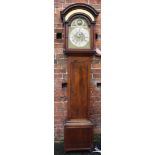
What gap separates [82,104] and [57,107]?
302 mm

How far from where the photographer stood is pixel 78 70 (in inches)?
93.5

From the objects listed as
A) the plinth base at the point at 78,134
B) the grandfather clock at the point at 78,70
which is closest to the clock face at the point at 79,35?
the grandfather clock at the point at 78,70

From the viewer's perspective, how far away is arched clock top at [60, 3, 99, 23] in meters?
2.34

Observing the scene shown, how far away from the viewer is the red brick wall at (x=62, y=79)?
251cm

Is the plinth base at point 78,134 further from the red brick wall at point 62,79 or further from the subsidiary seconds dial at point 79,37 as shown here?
the subsidiary seconds dial at point 79,37

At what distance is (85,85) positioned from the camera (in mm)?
2381

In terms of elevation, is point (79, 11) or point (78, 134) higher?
point (79, 11)

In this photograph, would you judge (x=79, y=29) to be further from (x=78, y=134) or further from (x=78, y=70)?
(x=78, y=134)

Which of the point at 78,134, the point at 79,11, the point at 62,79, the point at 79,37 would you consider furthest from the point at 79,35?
the point at 78,134

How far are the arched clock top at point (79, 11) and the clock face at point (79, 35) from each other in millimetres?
58

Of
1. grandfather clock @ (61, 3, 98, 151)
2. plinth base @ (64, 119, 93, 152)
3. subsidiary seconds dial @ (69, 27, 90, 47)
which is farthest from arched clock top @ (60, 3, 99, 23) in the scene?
plinth base @ (64, 119, 93, 152)

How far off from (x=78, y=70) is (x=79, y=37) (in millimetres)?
289

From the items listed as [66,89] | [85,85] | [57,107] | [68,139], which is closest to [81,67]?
[85,85]

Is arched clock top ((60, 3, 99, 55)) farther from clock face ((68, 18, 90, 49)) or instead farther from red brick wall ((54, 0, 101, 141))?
red brick wall ((54, 0, 101, 141))
